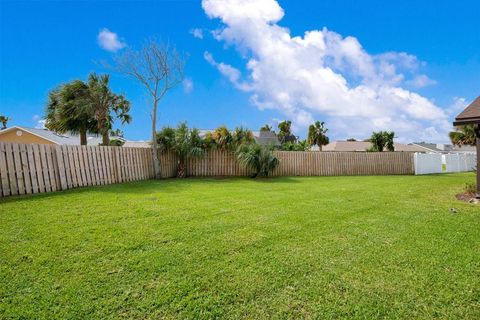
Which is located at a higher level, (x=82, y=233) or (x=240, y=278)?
(x=82, y=233)

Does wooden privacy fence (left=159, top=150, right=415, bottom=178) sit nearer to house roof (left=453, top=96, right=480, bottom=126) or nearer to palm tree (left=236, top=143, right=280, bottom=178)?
palm tree (left=236, top=143, right=280, bottom=178)

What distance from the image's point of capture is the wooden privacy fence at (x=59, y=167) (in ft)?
18.6

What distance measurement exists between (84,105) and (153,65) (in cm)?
386

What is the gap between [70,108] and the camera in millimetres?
12164

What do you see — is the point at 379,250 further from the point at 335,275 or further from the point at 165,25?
the point at 165,25

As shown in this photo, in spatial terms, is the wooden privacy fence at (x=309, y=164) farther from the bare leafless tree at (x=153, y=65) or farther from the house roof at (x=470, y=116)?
the house roof at (x=470, y=116)

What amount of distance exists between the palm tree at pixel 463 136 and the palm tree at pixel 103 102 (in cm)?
2962

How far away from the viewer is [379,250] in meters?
2.94

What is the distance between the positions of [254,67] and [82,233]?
1130 cm

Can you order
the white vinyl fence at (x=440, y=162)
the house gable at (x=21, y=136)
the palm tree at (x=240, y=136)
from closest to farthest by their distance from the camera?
the palm tree at (x=240, y=136) < the white vinyl fence at (x=440, y=162) < the house gable at (x=21, y=136)

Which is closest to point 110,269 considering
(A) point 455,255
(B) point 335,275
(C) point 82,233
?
(C) point 82,233

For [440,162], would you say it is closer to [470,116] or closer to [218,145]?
[470,116]

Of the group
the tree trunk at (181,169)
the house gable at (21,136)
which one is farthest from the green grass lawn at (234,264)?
the house gable at (21,136)

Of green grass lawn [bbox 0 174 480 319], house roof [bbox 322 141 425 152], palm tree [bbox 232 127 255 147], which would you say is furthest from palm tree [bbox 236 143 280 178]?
house roof [bbox 322 141 425 152]
